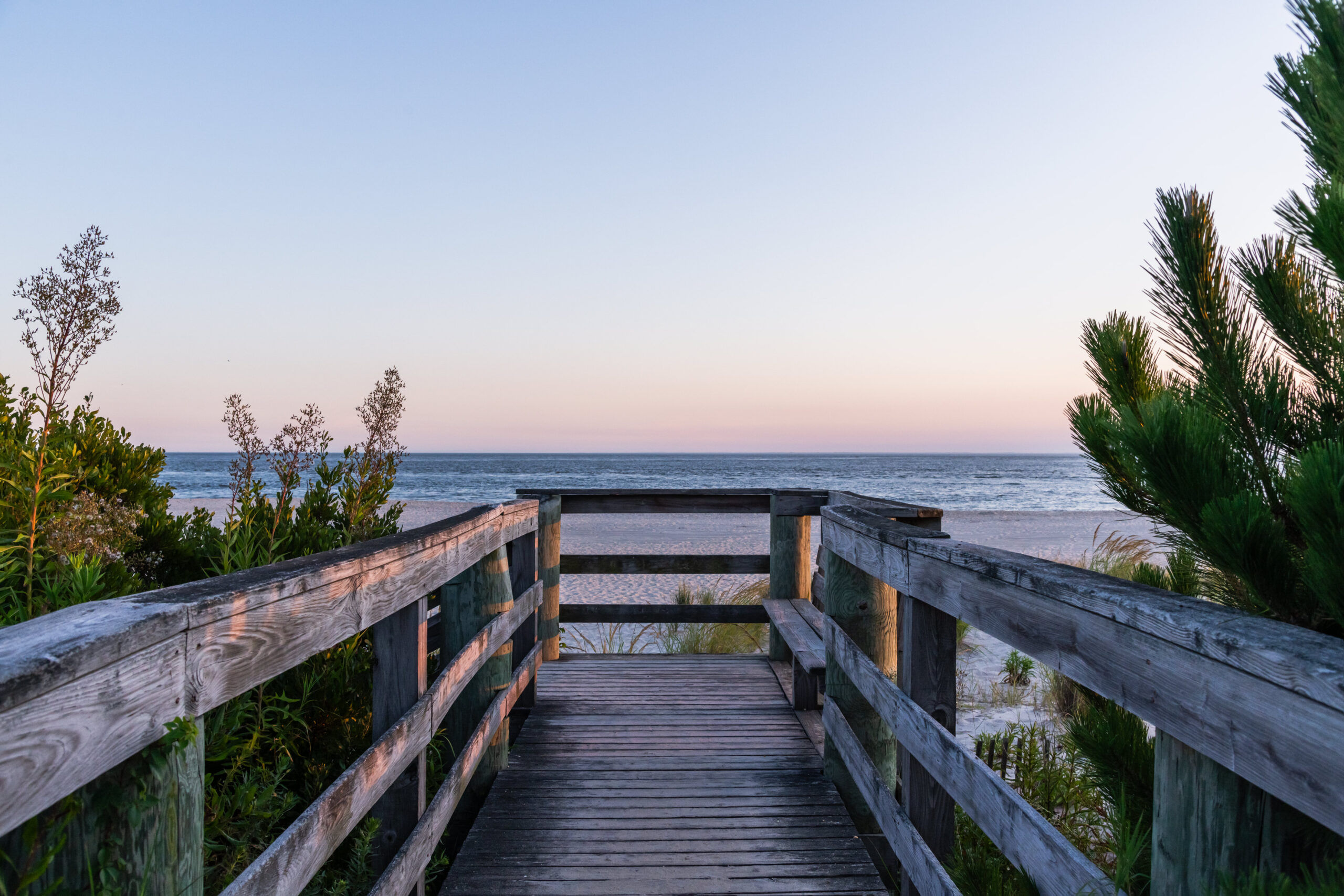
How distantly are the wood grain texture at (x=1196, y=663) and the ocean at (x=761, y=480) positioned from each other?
19.9m

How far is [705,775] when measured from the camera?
11.6ft

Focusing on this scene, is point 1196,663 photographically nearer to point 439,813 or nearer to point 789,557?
point 439,813

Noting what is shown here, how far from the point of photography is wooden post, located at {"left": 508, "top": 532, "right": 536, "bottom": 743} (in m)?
4.27

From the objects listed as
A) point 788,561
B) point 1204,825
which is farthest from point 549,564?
point 1204,825

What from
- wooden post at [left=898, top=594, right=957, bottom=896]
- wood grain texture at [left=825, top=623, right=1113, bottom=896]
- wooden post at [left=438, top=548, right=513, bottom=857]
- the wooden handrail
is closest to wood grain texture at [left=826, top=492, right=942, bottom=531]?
wooden post at [left=898, top=594, right=957, bottom=896]

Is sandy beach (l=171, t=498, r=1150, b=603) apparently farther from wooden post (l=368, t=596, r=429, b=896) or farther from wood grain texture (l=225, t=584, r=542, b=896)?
wooden post (l=368, t=596, r=429, b=896)

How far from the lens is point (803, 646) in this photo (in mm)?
3938

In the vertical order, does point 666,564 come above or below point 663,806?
above

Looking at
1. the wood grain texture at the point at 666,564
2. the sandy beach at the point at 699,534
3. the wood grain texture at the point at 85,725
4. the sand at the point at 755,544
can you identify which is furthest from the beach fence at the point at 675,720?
the sandy beach at the point at 699,534

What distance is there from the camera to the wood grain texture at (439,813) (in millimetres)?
1943

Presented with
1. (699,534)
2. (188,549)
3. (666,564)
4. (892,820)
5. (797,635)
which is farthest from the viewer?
(699,534)

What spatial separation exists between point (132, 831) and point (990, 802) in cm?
162

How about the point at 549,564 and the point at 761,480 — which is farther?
the point at 761,480

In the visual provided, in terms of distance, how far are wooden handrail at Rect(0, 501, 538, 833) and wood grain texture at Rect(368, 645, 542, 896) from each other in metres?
0.75
